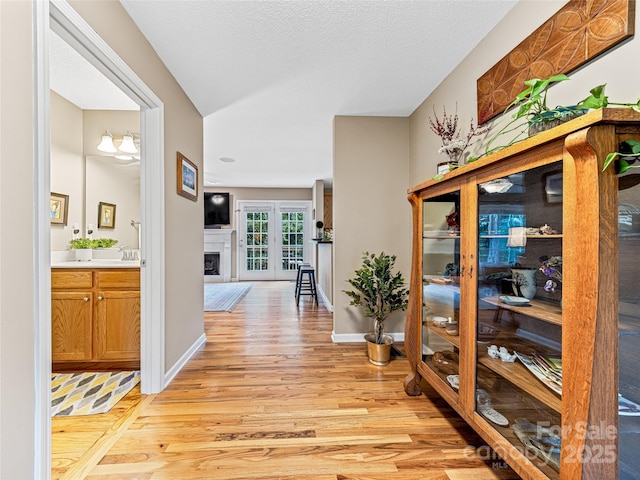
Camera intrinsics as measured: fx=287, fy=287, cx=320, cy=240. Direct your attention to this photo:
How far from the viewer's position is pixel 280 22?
1.70 metres

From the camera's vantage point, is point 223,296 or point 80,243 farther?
point 223,296

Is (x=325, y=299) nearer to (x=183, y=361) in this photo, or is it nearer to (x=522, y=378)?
(x=183, y=361)

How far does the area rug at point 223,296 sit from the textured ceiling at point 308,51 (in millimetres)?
2656

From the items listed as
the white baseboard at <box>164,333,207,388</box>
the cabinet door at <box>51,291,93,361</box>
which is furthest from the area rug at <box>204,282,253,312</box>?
the cabinet door at <box>51,291,93,361</box>

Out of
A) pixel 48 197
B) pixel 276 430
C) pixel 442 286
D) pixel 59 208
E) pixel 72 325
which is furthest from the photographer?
pixel 59 208

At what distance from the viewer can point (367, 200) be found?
303 centimetres

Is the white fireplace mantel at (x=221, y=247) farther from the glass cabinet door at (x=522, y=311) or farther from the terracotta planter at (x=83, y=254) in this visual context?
the glass cabinet door at (x=522, y=311)

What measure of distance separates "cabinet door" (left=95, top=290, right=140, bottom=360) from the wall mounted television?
4.97 m

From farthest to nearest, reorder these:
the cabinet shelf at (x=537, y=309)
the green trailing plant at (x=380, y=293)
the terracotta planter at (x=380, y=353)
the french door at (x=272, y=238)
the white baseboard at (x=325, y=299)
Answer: the french door at (x=272, y=238) < the white baseboard at (x=325, y=299) < the green trailing plant at (x=380, y=293) < the terracotta planter at (x=380, y=353) < the cabinet shelf at (x=537, y=309)

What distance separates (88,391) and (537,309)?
2.81 m

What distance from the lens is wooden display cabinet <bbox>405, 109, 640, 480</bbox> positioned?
2.57 ft

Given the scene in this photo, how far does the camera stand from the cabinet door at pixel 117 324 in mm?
2346

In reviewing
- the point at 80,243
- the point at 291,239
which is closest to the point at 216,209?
the point at 291,239

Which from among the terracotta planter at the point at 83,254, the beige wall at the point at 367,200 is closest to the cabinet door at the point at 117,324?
the terracotta planter at the point at 83,254
